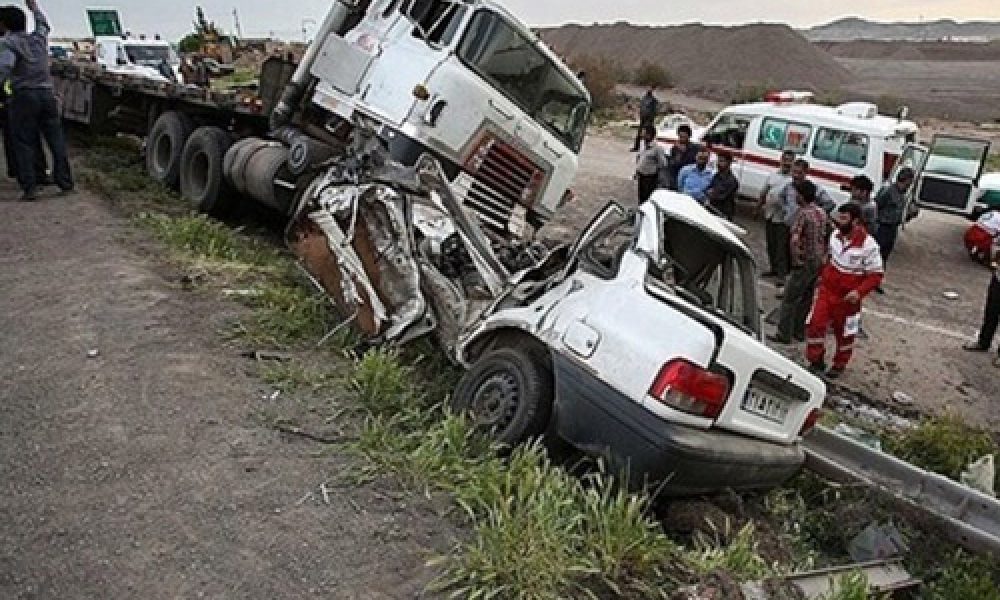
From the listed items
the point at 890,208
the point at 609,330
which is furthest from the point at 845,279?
the point at 890,208

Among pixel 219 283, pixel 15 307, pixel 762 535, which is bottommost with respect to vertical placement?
pixel 15 307

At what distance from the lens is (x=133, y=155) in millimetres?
11875

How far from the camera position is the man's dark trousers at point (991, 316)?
27.9ft

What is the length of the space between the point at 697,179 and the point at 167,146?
593cm

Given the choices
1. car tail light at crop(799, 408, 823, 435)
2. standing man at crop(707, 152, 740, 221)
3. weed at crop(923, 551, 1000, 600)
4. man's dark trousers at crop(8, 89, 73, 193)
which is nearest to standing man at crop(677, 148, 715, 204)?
standing man at crop(707, 152, 740, 221)

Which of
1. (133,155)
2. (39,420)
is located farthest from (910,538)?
(133,155)

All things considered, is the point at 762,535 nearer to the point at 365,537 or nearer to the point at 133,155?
the point at 365,537

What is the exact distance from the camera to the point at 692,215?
5.01m

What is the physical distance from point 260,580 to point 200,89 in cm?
791

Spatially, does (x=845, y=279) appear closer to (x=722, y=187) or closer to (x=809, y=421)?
(x=809, y=421)

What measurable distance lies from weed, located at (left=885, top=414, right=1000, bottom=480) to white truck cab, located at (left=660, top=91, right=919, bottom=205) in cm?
674

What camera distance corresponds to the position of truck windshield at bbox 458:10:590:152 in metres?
7.82

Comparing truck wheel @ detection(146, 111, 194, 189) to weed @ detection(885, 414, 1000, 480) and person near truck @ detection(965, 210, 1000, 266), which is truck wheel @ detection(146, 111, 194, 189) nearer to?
weed @ detection(885, 414, 1000, 480)

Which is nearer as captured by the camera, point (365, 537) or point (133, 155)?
point (365, 537)
